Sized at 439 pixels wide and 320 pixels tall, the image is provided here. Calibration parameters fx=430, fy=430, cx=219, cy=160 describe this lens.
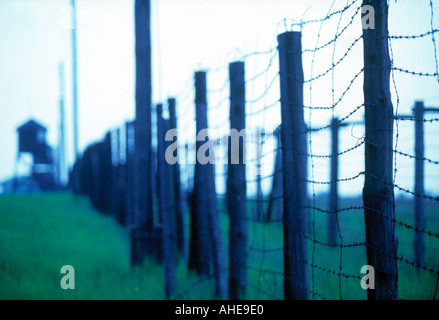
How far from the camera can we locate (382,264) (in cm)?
238

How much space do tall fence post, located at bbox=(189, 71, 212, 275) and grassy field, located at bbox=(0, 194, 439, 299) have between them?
0.20 metres

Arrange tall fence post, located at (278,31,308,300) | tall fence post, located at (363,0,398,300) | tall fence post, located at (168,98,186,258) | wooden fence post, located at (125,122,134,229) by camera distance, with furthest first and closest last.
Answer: wooden fence post, located at (125,122,134,229) → tall fence post, located at (168,98,186,258) → tall fence post, located at (278,31,308,300) → tall fence post, located at (363,0,398,300)

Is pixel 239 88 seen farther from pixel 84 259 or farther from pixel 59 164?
pixel 59 164

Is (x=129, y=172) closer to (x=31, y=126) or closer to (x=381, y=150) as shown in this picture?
(x=381, y=150)

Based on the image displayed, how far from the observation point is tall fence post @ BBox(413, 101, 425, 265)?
5.18m

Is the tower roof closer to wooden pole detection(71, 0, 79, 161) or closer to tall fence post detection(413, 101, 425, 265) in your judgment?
wooden pole detection(71, 0, 79, 161)

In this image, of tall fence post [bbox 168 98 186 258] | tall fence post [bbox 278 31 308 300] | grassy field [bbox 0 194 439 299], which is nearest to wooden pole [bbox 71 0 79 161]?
grassy field [bbox 0 194 439 299]

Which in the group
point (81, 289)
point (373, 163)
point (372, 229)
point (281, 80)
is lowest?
point (81, 289)

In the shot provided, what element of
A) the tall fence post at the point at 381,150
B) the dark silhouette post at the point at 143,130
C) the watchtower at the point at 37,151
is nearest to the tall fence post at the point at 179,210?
the dark silhouette post at the point at 143,130

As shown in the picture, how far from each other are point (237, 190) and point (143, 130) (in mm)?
2690

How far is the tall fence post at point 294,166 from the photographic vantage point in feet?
10.2
